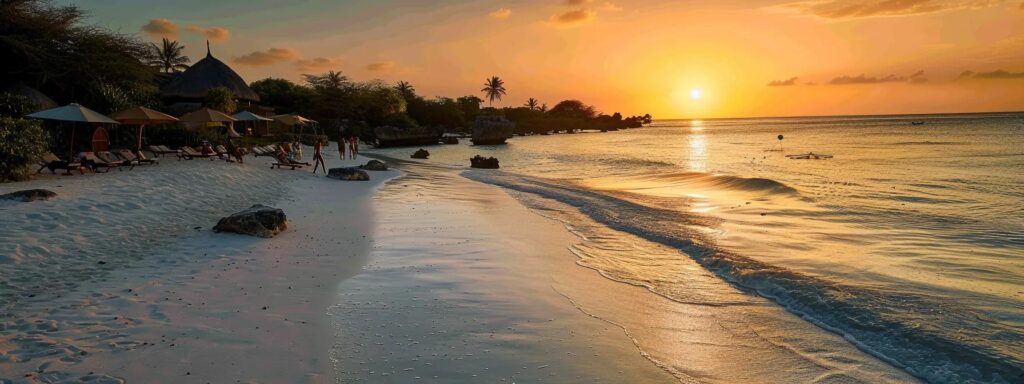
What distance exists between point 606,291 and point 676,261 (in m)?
2.61

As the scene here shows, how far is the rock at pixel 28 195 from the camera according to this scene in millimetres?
10102

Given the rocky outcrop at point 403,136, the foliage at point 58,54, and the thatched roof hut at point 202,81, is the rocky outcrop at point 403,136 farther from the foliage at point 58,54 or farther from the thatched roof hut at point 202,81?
the foliage at point 58,54

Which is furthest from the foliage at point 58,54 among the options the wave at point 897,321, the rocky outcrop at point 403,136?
the rocky outcrop at point 403,136

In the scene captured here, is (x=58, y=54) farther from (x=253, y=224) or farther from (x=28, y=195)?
(x=253, y=224)

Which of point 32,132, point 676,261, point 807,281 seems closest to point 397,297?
point 676,261

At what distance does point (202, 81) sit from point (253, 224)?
3722cm

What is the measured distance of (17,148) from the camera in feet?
45.3

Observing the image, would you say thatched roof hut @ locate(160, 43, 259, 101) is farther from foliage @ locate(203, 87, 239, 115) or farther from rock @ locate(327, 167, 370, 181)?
rock @ locate(327, 167, 370, 181)

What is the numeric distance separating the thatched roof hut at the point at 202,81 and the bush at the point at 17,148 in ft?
90.6

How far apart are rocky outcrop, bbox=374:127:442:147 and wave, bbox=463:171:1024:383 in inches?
2209

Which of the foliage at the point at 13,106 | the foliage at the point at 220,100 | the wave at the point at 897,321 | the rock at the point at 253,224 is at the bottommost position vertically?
the wave at the point at 897,321

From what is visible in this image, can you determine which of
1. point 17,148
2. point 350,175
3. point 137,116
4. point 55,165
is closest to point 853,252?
point 350,175

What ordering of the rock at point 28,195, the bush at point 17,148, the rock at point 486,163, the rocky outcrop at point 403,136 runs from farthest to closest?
the rocky outcrop at point 403,136 < the rock at point 486,163 < the bush at point 17,148 < the rock at point 28,195

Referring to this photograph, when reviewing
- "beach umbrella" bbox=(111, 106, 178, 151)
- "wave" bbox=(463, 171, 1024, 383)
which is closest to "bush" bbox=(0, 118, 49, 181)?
"beach umbrella" bbox=(111, 106, 178, 151)
